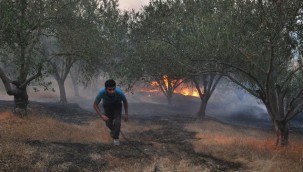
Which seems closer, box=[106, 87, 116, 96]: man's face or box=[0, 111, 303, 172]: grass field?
box=[0, 111, 303, 172]: grass field

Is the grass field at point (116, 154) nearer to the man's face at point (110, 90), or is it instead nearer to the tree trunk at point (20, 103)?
the tree trunk at point (20, 103)

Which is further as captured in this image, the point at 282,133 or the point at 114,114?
the point at 282,133

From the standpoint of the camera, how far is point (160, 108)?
41.2 meters

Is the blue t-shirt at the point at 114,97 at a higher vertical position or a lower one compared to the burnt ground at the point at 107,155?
higher

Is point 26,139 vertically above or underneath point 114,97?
underneath

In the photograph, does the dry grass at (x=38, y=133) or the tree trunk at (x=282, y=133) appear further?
the tree trunk at (x=282, y=133)

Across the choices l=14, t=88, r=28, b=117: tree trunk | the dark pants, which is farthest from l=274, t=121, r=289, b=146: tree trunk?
l=14, t=88, r=28, b=117: tree trunk

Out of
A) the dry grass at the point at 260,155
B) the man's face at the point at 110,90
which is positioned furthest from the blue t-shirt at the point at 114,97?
the dry grass at the point at 260,155

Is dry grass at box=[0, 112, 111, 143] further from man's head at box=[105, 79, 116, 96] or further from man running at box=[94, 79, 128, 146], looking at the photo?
man's head at box=[105, 79, 116, 96]

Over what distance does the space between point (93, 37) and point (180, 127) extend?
9.15 metres

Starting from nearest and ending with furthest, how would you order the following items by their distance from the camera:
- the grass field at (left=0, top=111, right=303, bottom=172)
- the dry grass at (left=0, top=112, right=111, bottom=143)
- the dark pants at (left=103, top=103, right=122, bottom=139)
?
the grass field at (left=0, top=111, right=303, bottom=172)
the dark pants at (left=103, top=103, right=122, bottom=139)
the dry grass at (left=0, top=112, right=111, bottom=143)

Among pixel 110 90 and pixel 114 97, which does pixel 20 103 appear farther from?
pixel 110 90

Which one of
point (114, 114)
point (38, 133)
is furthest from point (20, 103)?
point (114, 114)

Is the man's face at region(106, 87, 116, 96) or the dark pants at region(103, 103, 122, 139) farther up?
the man's face at region(106, 87, 116, 96)
